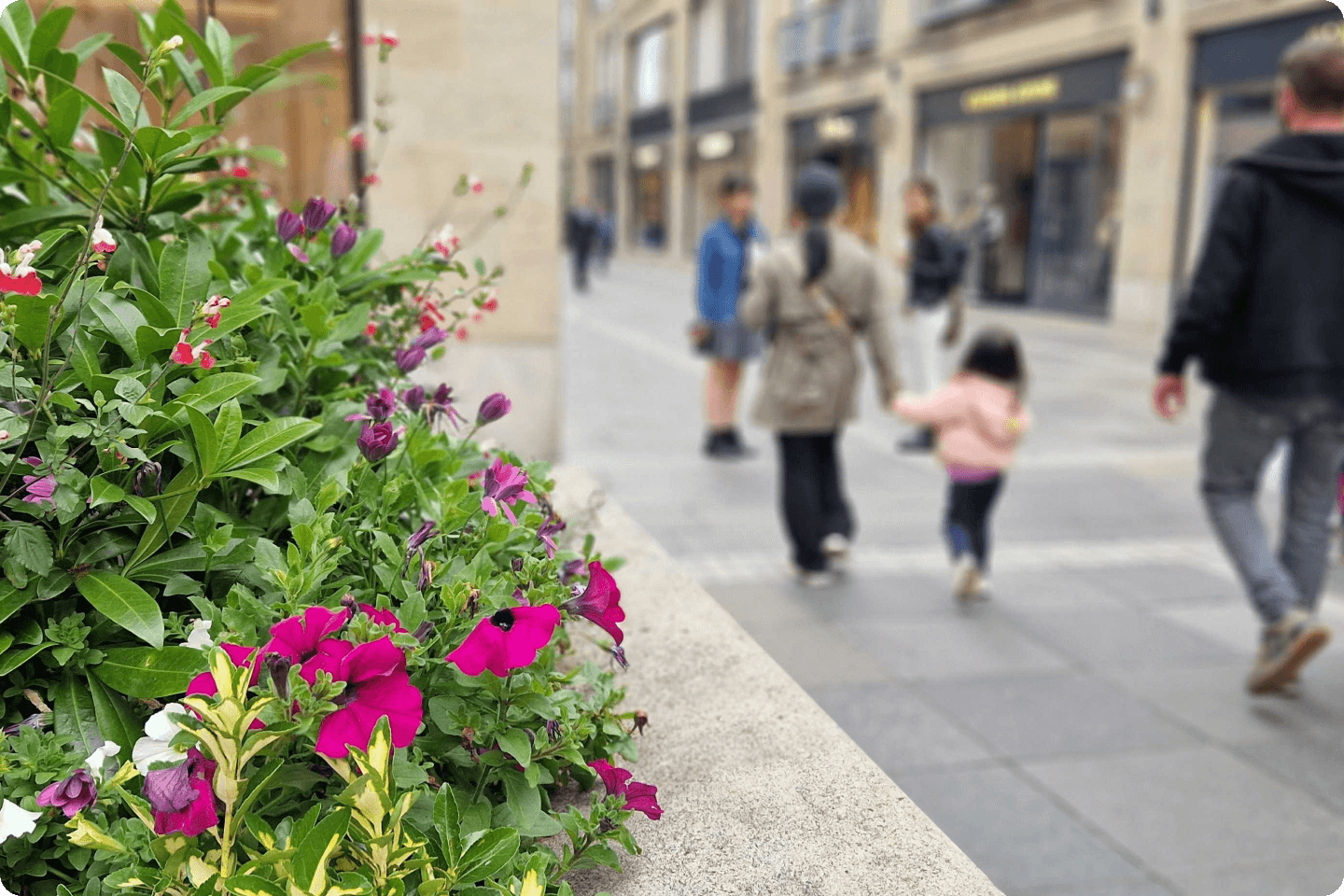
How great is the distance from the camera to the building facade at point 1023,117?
16.7m

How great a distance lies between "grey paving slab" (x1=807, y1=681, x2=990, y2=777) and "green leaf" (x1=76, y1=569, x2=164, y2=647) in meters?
2.66

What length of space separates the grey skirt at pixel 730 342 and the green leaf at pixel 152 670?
23.5ft

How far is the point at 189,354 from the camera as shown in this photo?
137 centimetres

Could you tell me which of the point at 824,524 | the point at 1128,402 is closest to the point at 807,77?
the point at 1128,402

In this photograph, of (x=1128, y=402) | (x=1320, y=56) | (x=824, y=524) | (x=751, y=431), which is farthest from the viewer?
(x=1128, y=402)

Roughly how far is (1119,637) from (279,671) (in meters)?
4.35

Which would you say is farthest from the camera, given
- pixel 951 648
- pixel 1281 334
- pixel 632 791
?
pixel 951 648

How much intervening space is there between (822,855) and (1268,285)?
139 inches

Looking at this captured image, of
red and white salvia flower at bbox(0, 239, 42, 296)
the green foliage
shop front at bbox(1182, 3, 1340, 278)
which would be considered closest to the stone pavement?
the green foliage

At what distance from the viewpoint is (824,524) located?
571cm

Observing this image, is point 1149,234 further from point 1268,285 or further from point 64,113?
point 64,113

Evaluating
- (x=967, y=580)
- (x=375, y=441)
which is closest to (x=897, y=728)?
(x=967, y=580)

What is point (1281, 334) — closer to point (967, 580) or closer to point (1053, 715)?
point (1053, 715)

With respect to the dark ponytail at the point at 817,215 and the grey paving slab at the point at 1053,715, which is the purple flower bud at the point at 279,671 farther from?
the dark ponytail at the point at 817,215
